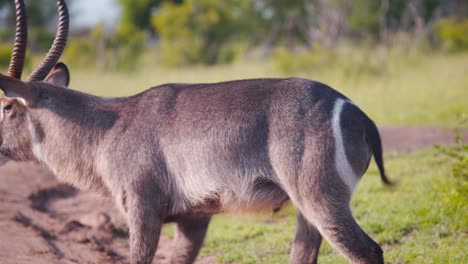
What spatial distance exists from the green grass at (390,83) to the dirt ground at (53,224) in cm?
464

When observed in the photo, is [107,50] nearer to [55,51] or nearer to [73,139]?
[55,51]

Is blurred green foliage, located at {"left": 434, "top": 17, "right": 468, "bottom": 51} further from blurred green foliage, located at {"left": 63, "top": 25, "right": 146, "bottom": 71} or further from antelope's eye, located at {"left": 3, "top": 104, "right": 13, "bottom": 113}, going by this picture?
antelope's eye, located at {"left": 3, "top": 104, "right": 13, "bottom": 113}

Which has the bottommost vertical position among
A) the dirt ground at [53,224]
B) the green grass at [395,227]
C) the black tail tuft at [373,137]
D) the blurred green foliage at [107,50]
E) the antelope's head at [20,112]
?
the blurred green foliage at [107,50]

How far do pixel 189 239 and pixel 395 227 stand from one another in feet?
6.12

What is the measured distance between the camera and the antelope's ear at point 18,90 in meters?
4.50

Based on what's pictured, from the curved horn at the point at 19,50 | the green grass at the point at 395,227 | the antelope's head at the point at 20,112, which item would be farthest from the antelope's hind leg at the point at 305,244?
the curved horn at the point at 19,50

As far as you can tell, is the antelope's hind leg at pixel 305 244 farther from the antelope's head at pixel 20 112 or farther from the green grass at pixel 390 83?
the green grass at pixel 390 83

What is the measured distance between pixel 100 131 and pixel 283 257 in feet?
5.95

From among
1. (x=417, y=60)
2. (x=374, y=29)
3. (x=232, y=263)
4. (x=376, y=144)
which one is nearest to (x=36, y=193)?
(x=232, y=263)

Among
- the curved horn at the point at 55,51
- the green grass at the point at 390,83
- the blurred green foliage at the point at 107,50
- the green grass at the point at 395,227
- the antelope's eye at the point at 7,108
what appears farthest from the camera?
the blurred green foliage at the point at 107,50

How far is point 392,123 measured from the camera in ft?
34.8

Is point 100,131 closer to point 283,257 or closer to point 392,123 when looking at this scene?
point 283,257

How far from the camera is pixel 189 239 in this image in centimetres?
488

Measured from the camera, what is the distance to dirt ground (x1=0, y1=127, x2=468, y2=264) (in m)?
5.36
